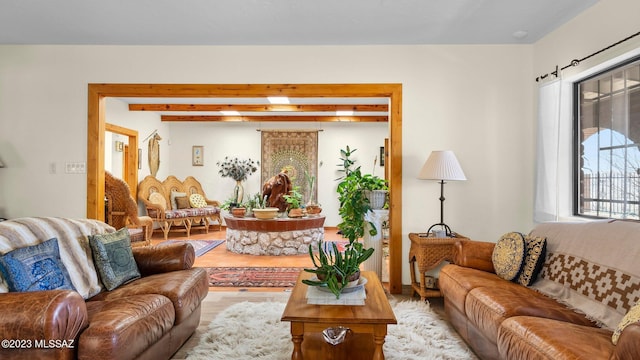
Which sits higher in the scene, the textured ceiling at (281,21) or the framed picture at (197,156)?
the textured ceiling at (281,21)

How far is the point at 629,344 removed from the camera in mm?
1277

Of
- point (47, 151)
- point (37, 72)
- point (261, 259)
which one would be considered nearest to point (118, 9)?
point (37, 72)

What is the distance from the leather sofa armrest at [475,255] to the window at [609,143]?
3.22ft

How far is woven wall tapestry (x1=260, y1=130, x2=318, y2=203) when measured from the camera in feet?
27.1

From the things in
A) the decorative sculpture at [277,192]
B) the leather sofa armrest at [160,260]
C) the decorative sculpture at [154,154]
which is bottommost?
the leather sofa armrest at [160,260]

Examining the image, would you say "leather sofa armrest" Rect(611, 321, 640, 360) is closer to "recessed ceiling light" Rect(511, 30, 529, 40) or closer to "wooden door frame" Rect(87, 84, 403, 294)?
"wooden door frame" Rect(87, 84, 403, 294)

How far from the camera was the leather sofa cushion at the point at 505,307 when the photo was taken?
6.43 ft

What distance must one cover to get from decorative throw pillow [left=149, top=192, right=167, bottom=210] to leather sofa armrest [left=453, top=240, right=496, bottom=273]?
557 centimetres

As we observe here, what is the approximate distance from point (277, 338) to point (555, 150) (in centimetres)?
285

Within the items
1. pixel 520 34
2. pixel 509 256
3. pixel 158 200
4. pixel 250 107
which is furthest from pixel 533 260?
pixel 158 200

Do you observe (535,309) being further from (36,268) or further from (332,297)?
(36,268)

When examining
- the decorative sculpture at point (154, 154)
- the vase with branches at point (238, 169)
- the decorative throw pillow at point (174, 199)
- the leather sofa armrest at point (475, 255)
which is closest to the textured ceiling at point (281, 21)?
the leather sofa armrest at point (475, 255)

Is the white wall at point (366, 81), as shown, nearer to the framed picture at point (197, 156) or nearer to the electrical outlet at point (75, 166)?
the electrical outlet at point (75, 166)

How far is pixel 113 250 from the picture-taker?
2479 millimetres
